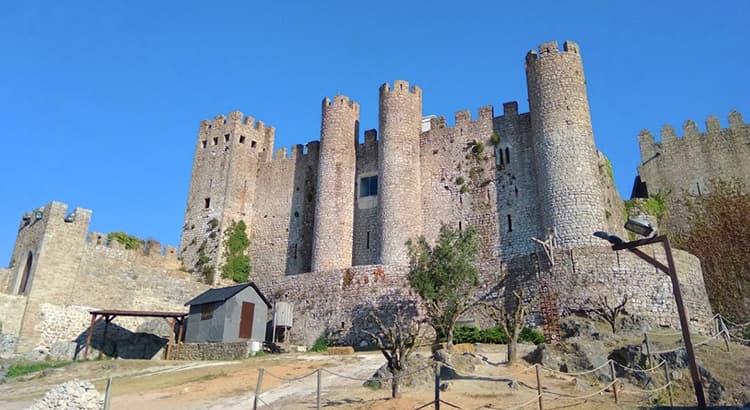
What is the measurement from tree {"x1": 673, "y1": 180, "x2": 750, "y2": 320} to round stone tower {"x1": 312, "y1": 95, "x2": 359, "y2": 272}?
717 inches

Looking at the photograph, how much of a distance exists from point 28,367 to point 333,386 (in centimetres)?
1519

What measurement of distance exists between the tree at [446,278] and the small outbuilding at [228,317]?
311 inches

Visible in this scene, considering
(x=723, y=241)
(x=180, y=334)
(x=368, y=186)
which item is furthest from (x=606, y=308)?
(x=180, y=334)

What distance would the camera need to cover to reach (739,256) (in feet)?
95.7

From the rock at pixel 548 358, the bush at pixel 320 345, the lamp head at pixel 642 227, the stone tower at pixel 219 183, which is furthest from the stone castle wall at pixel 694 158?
the lamp head at pixel 642 227

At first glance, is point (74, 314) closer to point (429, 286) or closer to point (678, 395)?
point (429, 286)

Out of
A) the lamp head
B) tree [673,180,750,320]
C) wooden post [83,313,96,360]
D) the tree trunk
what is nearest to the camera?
the lamp head

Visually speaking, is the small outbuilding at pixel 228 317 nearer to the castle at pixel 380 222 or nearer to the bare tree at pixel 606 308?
the castle at pixel 380 222

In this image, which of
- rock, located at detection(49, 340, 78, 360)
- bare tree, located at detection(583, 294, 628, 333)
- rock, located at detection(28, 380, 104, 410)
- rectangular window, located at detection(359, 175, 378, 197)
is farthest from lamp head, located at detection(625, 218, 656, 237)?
rock, located at detection(49, 340, 78, 360)

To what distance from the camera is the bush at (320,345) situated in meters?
26.8

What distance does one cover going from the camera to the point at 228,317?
88.8 ft

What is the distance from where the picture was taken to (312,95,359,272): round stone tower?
33.4 m

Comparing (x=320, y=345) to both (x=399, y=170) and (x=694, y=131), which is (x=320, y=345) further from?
(x=694, y=131)

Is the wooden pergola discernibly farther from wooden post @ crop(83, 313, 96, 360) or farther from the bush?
the bush
